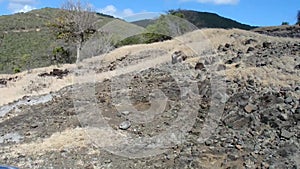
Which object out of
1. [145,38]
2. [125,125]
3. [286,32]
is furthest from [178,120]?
[145,38]

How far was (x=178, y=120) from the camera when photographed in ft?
31.5

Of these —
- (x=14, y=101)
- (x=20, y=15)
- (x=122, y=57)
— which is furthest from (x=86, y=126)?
(x=20, y=15)

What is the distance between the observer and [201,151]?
8000 millimetres

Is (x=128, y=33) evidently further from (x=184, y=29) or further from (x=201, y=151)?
(x=201, y=151)

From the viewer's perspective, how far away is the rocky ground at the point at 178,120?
7.89 meters

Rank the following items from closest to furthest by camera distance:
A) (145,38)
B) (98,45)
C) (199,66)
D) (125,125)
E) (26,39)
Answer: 1. (125,125)
2. (199,66)
3. (98,45)
4. (145,38)
5. (26,39)

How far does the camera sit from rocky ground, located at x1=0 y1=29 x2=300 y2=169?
25.9 feet

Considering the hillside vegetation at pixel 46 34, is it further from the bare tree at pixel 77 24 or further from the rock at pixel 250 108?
the rock at pixel 250 108

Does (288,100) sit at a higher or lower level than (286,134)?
higher

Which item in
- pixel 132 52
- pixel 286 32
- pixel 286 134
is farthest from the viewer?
pixel 286 32

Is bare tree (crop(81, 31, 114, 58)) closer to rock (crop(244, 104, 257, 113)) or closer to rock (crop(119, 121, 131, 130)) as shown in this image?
rock (crop(119, 121, 131, 130))

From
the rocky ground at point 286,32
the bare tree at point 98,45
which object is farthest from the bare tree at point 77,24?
the rocky ground at point 286,32

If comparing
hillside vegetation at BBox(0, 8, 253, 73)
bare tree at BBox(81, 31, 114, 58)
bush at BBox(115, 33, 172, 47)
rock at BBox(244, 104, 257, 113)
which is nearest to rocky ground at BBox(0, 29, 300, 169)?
rock at BBox(244, 104, 257, 113)

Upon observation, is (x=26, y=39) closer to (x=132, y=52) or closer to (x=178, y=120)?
(x=132, y=52)
